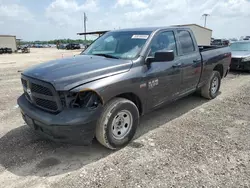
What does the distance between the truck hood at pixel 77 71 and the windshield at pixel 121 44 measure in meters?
0.30

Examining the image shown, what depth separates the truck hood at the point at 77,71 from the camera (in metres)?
2.67

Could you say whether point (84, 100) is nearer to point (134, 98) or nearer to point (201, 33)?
point (134, 98)

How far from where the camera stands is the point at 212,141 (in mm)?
3465

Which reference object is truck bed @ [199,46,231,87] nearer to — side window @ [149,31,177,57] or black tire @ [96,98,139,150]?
side window @ [149,31,177,57]

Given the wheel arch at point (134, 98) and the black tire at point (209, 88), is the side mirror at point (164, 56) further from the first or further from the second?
the black tire at point (209, 88)

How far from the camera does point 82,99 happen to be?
2730 mm

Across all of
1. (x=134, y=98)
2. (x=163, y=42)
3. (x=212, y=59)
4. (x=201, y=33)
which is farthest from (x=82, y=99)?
(x=201, y=33)

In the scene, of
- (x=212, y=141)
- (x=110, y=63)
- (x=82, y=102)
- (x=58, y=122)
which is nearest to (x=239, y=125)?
(x=212, y=141)

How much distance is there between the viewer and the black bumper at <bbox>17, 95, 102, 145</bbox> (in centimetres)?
261

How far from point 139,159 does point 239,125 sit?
2382 mm

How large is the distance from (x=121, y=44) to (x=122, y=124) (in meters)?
1.52

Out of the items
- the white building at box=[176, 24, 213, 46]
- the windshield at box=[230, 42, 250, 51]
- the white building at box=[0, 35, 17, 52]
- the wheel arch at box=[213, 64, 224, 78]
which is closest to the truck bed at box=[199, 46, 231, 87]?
the wheel arch at box=[213, 64, 224, 78]

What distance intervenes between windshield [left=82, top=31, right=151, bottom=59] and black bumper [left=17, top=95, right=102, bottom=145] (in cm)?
125

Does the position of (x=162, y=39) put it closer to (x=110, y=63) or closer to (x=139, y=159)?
(x=110, y=63)
